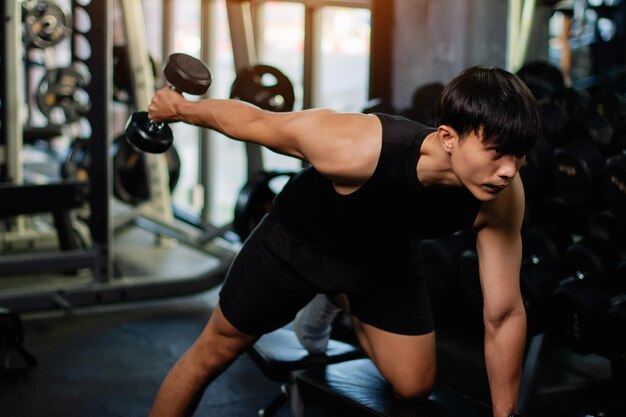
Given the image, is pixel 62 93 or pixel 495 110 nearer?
pixel 495 110

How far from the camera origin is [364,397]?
1956 millimetres

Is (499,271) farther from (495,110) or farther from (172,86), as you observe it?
(172,86)

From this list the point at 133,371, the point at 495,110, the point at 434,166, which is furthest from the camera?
the point at 133,371

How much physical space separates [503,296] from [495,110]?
46 centimetres

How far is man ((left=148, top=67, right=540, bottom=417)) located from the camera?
1.48 meters

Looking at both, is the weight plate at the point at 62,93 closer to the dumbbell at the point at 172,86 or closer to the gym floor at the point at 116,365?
the gym floor at the point at 116,365

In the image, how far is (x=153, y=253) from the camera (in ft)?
16.0

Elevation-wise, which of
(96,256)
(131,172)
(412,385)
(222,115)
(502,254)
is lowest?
(96,256)

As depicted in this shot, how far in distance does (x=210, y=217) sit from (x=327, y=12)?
1.63m

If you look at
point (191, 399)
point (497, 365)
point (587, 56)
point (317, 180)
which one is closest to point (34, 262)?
point (191, 399)

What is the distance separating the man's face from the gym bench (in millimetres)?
864

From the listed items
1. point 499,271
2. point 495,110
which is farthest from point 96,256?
point 495,110

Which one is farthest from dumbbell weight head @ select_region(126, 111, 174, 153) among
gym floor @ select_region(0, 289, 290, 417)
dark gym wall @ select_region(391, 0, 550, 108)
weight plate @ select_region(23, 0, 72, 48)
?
weight plate @ select_region(23, 0, 72, 48)

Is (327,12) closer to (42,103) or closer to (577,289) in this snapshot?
(42,103)
